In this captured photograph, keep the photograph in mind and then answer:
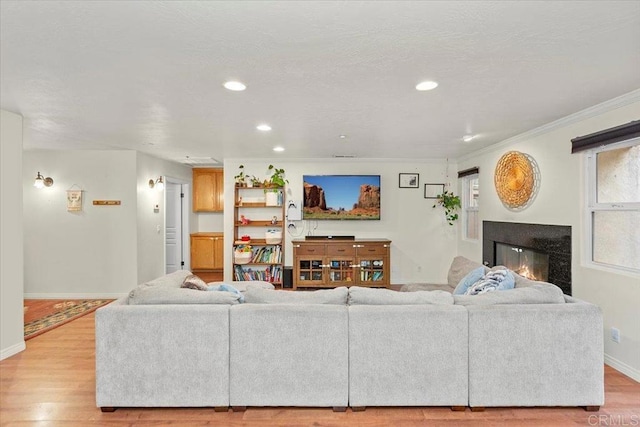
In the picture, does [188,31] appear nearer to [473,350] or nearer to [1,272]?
[473,350]

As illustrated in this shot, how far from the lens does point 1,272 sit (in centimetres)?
327

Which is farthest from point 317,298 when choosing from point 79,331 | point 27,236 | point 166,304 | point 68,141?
point 27,236

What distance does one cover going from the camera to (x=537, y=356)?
232 cm

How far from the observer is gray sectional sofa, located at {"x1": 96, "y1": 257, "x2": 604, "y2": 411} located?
233cm

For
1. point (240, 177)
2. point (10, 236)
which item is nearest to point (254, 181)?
point (240, 177)

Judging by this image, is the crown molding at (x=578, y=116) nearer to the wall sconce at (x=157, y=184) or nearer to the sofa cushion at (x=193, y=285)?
the sofa cushion at (x=193, y=285)

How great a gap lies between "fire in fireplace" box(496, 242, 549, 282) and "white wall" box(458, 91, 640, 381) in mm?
368

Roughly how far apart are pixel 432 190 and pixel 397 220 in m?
0.80

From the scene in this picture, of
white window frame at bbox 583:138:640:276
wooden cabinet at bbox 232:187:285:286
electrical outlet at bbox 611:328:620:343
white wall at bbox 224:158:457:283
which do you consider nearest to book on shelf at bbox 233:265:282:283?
wooden cabinet at bbox 232:187:285:286

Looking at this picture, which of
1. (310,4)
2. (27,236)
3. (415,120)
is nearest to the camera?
(310,4)

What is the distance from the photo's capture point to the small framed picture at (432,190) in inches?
247

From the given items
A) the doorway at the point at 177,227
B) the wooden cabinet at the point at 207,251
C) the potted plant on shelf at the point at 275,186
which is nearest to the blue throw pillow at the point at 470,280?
the potted plant on shelf at the point at 275,186

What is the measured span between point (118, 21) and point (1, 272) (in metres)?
2.86

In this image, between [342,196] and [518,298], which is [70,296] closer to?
[342,196]
